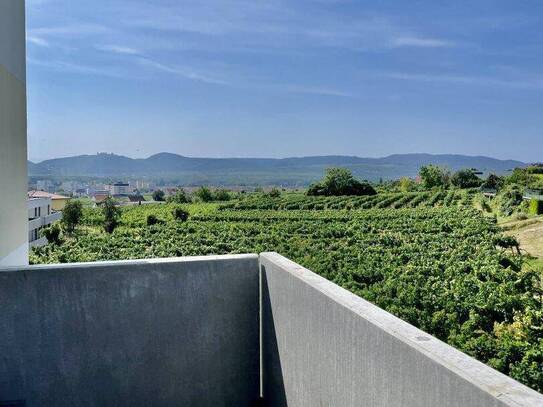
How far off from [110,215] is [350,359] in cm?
3508

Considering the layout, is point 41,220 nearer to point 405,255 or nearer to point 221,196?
point 405,255

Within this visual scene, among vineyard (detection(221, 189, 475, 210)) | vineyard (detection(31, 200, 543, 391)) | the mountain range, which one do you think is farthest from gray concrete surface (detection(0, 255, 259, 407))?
the mountain range

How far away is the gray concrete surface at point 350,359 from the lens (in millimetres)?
988

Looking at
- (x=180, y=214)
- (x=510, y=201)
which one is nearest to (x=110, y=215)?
(x=180, y=214)

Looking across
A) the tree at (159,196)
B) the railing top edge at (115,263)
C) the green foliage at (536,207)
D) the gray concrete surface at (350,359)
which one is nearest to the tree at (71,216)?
the tree at (159,196)

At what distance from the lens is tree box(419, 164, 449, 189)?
51.1m

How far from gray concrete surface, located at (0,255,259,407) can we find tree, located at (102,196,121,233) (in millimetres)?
32479

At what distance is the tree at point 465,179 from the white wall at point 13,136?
156 feet

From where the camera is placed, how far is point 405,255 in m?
14.5

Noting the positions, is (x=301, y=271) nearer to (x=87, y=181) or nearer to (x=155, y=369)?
(x=155, y=369)

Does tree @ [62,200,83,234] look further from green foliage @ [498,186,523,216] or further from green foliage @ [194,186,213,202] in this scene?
green foliage @ [498,186,523,216]

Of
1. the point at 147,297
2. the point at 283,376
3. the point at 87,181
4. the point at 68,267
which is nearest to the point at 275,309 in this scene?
the point at 283,376

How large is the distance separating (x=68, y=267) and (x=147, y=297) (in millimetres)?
341

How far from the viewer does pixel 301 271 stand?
6.35ft
